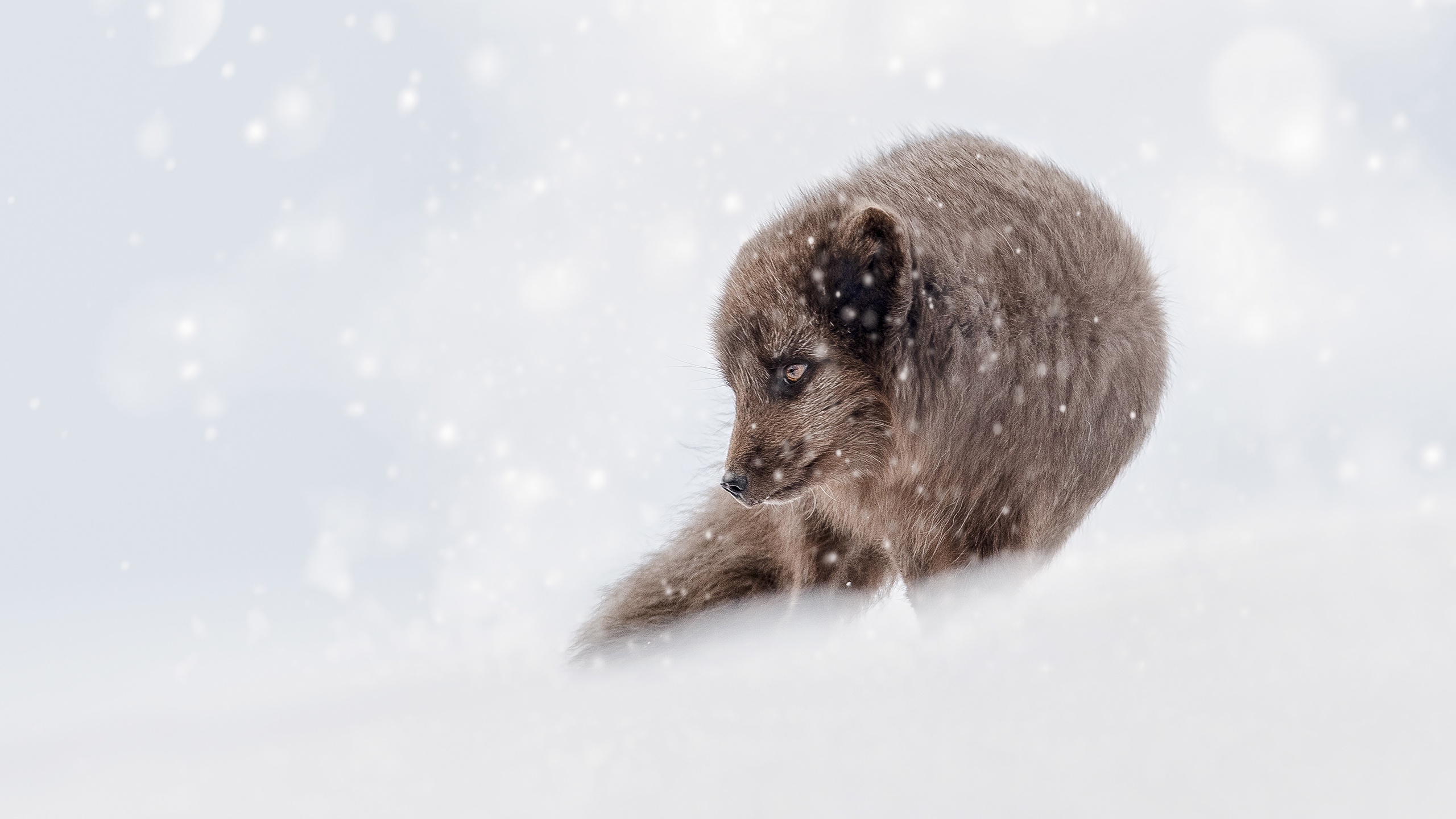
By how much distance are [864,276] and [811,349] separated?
223 millimetres

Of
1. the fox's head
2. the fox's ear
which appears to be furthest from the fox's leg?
the fox's ear

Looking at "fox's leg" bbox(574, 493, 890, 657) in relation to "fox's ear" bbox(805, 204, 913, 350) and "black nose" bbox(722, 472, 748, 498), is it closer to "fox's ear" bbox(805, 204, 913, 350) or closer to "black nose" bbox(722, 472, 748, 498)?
"black nose" bbox(722, 472, 748, 498)

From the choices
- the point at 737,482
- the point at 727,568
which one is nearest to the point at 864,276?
the point at 737,482

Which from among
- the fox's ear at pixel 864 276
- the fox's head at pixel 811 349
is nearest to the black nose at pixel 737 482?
the fox's head at pixel 811 349

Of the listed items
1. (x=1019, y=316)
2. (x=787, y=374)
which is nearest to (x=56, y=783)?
(x=787, y=374)

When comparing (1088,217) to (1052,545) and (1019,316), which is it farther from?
(1052,545)

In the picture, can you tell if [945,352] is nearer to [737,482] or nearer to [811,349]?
[811,349]


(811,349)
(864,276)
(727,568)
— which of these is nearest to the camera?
(864,276)

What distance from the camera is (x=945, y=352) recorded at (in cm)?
252

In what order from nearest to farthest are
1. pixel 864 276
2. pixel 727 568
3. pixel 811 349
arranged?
1. pixel 864 276
2. pixel 811 349
3. pixel 727 568

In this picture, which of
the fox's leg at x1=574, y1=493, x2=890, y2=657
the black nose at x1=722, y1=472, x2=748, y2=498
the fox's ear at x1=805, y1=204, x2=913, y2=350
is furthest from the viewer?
the fox's leg at x1=574, y1=493, x2=890, y2=657

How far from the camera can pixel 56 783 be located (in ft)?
7.86

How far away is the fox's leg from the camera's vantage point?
3.13 meters

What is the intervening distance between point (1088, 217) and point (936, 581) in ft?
3.24
